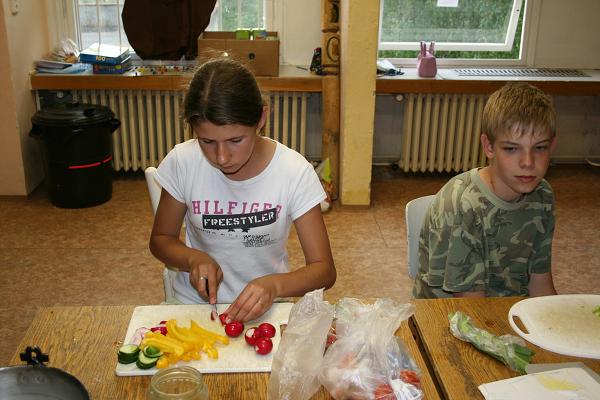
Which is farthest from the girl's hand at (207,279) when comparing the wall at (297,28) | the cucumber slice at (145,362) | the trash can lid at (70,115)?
the wall at (297,28)

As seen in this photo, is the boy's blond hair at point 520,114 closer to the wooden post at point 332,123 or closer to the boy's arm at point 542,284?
the boy's arm at point 542,284

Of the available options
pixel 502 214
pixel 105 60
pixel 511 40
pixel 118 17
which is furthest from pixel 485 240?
A: pixel 118 17

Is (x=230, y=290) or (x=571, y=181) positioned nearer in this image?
(x=230, y=290)

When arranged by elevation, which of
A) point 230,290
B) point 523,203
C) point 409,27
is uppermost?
point 409,27

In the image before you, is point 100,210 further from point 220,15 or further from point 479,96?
point 479,96

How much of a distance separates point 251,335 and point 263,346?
5 cm

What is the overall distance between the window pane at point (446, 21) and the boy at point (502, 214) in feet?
9.80

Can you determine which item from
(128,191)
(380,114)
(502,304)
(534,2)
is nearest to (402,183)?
(380,114)

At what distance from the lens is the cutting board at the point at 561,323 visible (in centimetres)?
132

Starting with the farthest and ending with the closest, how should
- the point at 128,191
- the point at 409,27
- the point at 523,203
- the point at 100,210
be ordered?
1. the point at 409,27
2. the point at 128,191
3. the point at 100,210
4. the point at 523,203

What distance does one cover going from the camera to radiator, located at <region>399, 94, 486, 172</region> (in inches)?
175

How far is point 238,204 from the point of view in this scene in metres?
1.72

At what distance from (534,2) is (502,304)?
3640mm

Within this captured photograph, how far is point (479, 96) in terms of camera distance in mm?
4438
